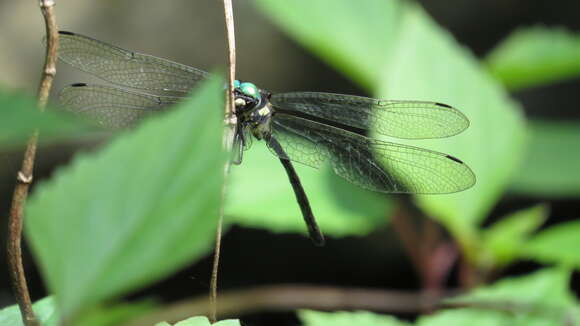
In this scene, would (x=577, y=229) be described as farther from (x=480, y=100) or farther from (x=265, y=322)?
(x=265, y=322)

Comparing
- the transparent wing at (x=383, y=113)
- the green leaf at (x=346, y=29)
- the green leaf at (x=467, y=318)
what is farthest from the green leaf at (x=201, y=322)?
the green leaf at (x=346, y=29)

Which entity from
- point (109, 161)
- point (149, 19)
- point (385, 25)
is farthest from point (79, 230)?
point (149, 19)

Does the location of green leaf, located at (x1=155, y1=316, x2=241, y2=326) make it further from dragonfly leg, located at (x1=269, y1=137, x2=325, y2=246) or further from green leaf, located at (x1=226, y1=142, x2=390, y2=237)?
green leaf, located at (x1=226, y1=142, x2=390, y2=237)

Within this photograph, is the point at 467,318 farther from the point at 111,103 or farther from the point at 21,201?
the point at 21,201

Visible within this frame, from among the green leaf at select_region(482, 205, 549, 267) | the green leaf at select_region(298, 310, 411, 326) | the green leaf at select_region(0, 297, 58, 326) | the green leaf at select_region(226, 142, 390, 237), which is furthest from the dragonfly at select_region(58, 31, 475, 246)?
the green leaf at select_region(0, 297, 58, 326)

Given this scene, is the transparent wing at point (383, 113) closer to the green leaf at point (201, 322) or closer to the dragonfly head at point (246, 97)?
the dragonfly head at point (246, 97)
